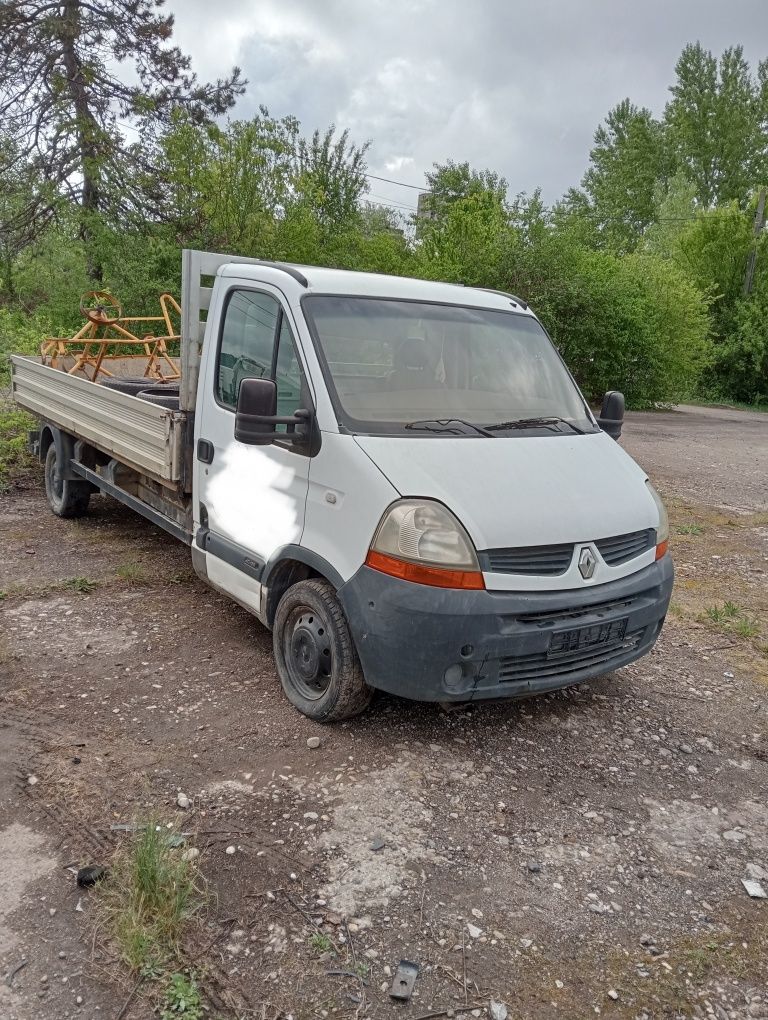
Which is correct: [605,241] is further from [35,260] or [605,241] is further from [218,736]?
[218,736]

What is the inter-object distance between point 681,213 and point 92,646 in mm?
39940

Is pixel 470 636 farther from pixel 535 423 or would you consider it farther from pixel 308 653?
pixel 535 423

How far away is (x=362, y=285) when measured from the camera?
13.6 ft

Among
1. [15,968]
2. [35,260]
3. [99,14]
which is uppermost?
[99,14]

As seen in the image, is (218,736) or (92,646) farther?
(92,646)

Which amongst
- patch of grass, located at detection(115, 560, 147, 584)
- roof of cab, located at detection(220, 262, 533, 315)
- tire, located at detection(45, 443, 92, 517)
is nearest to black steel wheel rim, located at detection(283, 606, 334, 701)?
roof of cab, located at detection(220, 262, 533, 315)

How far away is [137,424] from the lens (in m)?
5.19

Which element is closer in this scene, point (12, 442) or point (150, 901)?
point (150, 901)

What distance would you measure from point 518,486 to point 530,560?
341mm

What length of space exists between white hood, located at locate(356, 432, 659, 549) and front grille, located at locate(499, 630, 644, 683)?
1.65 ft

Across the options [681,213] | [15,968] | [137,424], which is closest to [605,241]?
[681,213]

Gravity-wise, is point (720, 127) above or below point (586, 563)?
above

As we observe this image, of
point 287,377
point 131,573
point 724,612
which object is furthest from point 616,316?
point 287,377

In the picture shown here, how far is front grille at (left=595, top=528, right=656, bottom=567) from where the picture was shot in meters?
3.58
